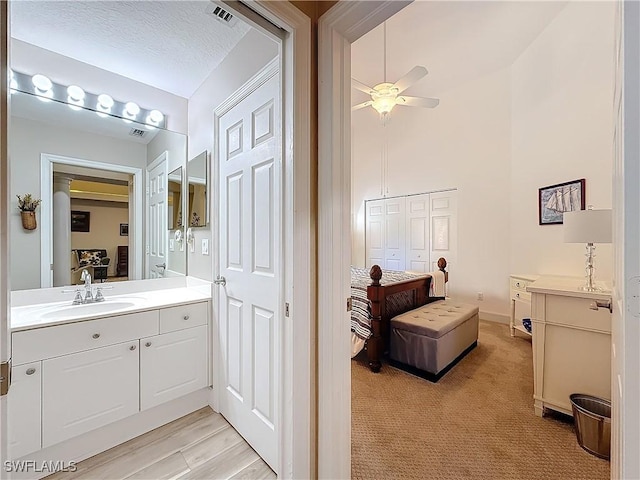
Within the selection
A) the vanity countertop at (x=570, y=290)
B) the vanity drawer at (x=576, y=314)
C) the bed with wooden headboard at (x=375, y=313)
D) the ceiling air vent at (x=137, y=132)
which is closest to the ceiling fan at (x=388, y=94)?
the bed with wooden headboard at (x=375, y=313)

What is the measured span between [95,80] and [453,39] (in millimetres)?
3574

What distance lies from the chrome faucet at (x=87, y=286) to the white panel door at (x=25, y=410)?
572 mm

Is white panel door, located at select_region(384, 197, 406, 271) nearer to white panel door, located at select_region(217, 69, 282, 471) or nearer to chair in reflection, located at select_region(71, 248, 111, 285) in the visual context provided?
white panel door, located at select_region(217, 69, 282, 471)

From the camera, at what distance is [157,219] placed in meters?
2.29

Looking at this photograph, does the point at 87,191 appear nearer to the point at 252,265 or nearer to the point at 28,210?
the point at 28,210

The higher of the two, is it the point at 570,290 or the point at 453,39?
the point at 453,39

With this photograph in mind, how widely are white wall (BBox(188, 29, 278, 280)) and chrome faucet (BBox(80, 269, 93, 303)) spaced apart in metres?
0.65

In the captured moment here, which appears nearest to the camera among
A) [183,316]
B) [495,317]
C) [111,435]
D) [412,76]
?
[111,435]

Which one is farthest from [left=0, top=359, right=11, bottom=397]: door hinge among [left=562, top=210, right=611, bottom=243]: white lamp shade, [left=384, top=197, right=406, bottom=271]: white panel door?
[left=384, top=197, right=406, bottom=271]: white panel door

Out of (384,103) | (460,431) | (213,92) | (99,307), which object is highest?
(384,103)

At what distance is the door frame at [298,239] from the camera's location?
1155 mm

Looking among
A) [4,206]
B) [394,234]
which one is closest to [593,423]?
[4,206]

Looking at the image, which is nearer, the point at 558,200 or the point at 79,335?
the point at 79,335

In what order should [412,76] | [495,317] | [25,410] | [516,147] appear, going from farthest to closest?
[495,317]
[516,147]
[412,76]
[25,410]
